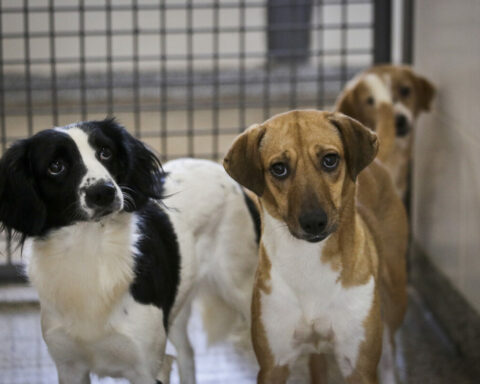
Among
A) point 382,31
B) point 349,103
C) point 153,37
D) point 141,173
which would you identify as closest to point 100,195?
point 141,173

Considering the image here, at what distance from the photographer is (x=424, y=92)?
3.41 meters

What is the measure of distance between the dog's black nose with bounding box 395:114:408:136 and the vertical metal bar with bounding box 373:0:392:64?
523 mm

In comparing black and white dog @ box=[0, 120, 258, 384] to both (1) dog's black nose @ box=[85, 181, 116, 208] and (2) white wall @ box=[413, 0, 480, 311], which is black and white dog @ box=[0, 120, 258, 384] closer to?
(1) dog's black nose @ box=[85, 181, 116, 208]

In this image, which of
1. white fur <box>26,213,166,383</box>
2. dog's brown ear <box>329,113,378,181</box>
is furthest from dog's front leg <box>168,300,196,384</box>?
dog's brown ear <box>329,113,378,181</box>

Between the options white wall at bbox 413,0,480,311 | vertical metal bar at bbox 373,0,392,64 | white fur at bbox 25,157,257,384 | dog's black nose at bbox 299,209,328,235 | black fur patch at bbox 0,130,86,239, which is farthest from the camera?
vertical metal bar at bbox 373,0,392,64

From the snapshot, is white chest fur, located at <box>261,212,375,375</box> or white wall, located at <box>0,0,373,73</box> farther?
white wall, located at <box>0,0,373,73</box>

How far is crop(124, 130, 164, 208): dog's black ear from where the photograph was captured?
87.3 inches

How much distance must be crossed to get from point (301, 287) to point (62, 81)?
522cm

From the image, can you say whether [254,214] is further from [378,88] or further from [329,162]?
[378,88]

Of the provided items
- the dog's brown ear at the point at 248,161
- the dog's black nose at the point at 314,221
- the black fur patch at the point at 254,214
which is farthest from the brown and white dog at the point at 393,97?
the dog's black nose at the point at 314,221

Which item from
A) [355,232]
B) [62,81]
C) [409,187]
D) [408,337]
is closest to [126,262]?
[355,232]

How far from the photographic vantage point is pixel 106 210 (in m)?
2.02

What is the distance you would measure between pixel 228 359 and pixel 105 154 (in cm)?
128

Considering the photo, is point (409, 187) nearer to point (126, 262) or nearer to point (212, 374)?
point (212, 374)
